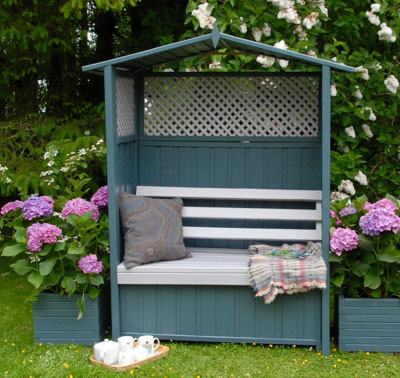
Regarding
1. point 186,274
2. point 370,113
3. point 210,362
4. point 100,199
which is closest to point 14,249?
point 100,199

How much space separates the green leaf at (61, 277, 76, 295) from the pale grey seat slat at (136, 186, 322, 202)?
0.91m

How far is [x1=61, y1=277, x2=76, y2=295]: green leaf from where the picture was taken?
3867 mm

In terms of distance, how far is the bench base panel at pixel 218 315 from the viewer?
3918mm

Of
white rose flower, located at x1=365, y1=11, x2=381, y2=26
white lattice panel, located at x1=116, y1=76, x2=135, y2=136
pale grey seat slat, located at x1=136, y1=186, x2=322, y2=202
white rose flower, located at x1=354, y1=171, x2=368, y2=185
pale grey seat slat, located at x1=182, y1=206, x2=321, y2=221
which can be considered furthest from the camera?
white rose flower, located at x1=354, y1=171, x2=368, y2=185

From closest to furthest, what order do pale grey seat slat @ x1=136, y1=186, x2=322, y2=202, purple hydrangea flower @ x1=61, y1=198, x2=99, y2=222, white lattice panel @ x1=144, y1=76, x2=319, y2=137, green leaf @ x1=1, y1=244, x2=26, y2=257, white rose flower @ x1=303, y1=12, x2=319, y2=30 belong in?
green leaf @ x1=1, y1=244, x2=26, y2=257 < purple hydrangea flower @ x1=61, y1=198, x2=99, y2=222 < pale grey seat slat @ x1=136, y1=186, x2=322, y2=202 < white lattice panel @ x1=144, y1=76, x2=319, y2=137 < white rose flower @ x1=303, y1=12, x2=319, y2=30

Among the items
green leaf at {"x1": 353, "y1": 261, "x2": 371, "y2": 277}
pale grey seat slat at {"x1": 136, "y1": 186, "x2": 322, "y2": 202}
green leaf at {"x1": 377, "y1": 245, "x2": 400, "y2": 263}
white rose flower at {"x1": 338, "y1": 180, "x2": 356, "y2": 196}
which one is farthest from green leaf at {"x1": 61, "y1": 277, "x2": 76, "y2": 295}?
white rose flower at {"x1": 338, "y1": 180, "x2": 356, "y2": 196}

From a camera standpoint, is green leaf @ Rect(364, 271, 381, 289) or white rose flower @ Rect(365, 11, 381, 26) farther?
white rose flower @ Rect(365, 11, 381, 26)

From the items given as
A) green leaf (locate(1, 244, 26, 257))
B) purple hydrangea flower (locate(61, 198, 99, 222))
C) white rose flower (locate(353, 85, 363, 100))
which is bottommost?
green leaf (locate(1, 244, 26, 257))

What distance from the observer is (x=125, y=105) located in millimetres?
4387

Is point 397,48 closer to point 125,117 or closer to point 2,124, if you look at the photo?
point 125,117

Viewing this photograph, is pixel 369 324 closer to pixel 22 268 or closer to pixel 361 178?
pixel 361 178

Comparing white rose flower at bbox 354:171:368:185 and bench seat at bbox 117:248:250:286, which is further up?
white rose flower at bbox 354:171:368:185

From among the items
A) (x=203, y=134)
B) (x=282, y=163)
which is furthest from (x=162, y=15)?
(x=282, y=163)

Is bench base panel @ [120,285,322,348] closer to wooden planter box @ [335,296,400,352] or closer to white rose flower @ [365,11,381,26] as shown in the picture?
wooden planter box @ [335,296,400,352]
